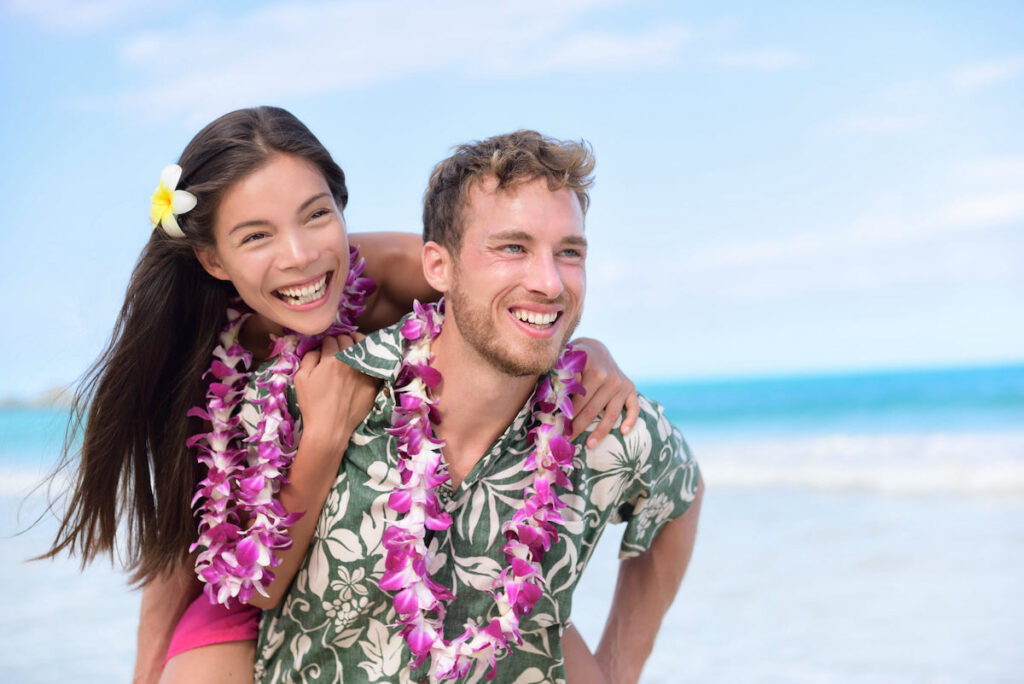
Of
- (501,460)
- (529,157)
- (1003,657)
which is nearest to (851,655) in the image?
(1003,657)

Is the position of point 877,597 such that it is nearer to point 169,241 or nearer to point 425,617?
point 425,617

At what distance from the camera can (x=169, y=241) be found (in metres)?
3.18

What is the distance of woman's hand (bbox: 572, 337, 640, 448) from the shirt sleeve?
46 millimetres

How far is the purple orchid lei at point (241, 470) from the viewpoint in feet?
9.52

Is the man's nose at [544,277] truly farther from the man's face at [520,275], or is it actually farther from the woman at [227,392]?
the woman at [227,392]

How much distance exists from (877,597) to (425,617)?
5.03m

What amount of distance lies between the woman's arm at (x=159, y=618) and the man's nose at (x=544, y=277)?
5.22 ft

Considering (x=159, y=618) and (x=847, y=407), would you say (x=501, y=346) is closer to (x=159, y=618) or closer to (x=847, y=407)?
(x=159, y=618)

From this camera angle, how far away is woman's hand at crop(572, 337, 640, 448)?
3160 millimetres

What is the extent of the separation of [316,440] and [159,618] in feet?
3.49

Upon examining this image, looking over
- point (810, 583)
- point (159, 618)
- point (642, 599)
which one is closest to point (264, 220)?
point (159, 618)

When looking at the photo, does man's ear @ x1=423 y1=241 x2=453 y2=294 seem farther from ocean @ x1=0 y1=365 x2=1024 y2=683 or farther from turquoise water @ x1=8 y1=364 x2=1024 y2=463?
turquoise water @ x1=8 y1=364 x2=1024 y2=463

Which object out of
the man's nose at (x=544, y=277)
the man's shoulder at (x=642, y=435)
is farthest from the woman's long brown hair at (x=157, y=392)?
the man's shoulder at (x=642, y=435)

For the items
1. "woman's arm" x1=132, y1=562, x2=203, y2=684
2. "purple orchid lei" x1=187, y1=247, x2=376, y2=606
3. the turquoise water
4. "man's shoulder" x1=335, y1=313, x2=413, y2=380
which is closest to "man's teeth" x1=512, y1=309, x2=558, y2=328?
"man's shoulder" x1=335, y1=313, x2=413, y2=380
